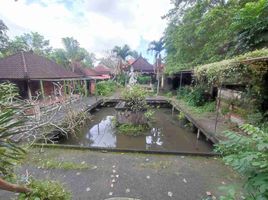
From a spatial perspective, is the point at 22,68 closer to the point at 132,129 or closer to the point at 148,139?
the point at 132,129

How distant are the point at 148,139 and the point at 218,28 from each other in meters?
8.79

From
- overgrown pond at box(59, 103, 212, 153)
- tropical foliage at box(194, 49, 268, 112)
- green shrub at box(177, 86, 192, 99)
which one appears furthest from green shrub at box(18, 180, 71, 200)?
green shrub at box(177, 86, 192, 99)

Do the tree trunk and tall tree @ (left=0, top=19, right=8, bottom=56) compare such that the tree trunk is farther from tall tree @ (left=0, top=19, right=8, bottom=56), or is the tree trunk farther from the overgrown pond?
tall tree @ (left=0, top=19, right=8, bottom=56)

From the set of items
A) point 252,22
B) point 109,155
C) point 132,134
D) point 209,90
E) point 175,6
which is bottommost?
point 132,134

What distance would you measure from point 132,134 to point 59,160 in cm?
387

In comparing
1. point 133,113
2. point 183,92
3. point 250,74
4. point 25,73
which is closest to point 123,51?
point 183,92

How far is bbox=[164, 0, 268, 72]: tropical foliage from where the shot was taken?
7.68 m

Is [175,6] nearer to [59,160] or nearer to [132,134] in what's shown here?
[132,134]

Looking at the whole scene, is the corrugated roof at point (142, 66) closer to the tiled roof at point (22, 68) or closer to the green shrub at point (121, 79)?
the green shrub at point (121, 79)

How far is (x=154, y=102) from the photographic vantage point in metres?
15.0

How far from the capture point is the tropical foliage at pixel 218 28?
7676mm

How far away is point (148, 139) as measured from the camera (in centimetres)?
755

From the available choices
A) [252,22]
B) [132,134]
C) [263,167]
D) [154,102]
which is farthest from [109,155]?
[154,102]

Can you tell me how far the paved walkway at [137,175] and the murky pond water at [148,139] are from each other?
76.0 inches
